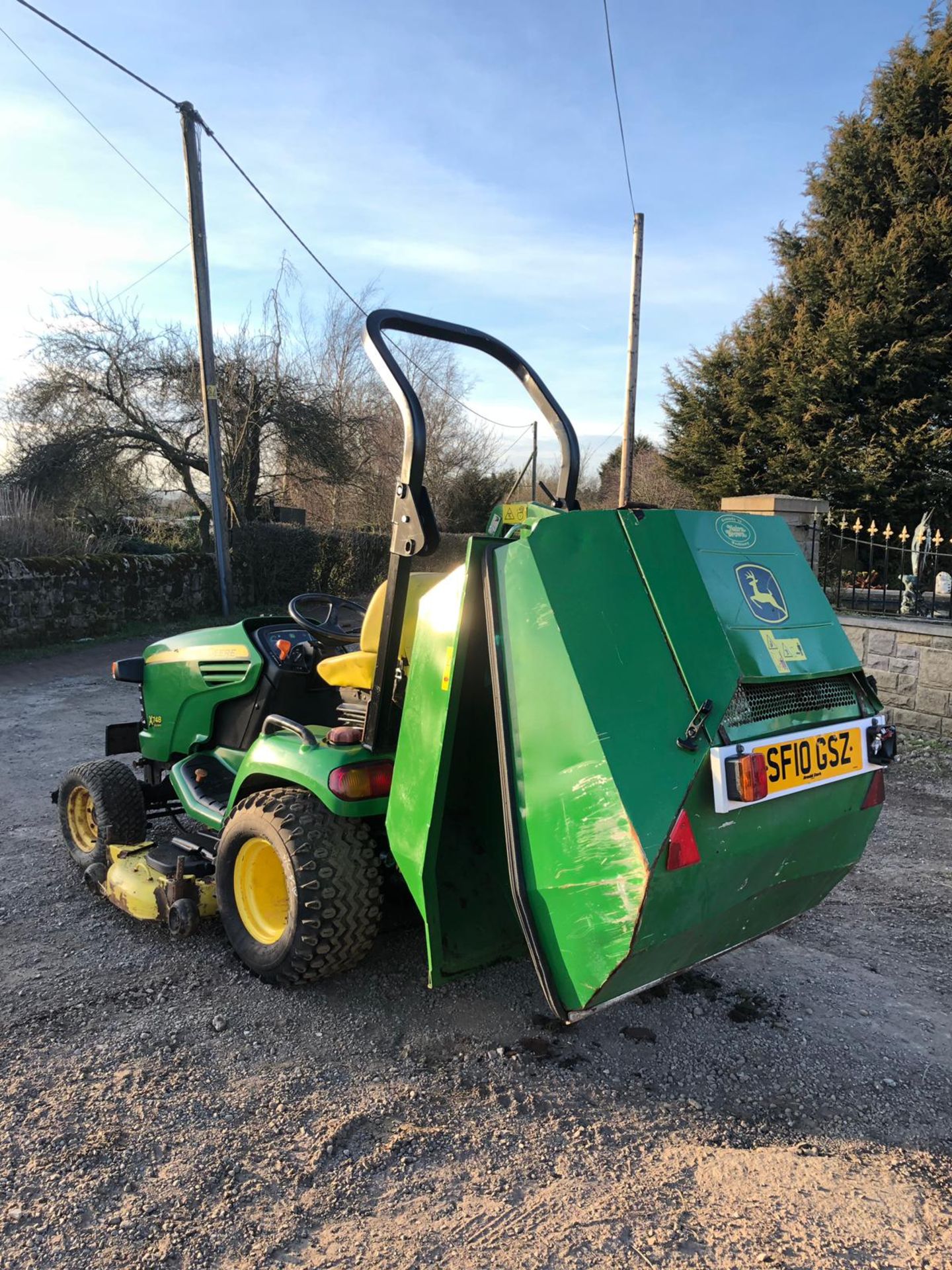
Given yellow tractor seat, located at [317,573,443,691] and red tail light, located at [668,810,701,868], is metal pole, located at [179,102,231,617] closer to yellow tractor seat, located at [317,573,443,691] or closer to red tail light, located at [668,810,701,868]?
yellow tractor seat, located at [317,573,443,691]

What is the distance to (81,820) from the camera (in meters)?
4.21

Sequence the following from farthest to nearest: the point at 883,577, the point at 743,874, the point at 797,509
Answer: the point at 797,509
the point at 883,577
the point at 743,874

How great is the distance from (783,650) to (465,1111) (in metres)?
1.57

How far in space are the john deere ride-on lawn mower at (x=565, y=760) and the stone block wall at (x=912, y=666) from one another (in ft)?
14.4

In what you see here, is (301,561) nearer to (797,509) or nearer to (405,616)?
(797,509)

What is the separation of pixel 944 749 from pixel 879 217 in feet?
42.9

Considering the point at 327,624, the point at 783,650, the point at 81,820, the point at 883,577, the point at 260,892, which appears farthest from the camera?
the point at 883,577

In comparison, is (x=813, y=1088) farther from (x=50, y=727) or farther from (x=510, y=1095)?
(x=50, y=727)

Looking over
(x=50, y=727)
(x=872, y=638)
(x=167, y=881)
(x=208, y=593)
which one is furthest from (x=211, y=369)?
(x=167, y=881)

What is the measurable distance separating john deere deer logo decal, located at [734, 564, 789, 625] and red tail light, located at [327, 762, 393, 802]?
1.24 m

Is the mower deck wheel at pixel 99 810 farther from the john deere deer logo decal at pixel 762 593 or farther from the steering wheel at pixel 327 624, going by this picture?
the john deere deer logo decal at pixel 762 593

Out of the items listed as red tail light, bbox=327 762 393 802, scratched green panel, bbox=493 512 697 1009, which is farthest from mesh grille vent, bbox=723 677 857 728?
red tail light, bbox=327 762 393 802

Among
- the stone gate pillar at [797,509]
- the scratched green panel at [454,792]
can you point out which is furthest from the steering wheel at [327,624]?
the stone gate pillar at [797,509]

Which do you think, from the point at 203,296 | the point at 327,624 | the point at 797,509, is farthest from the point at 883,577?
the point at 203,296
